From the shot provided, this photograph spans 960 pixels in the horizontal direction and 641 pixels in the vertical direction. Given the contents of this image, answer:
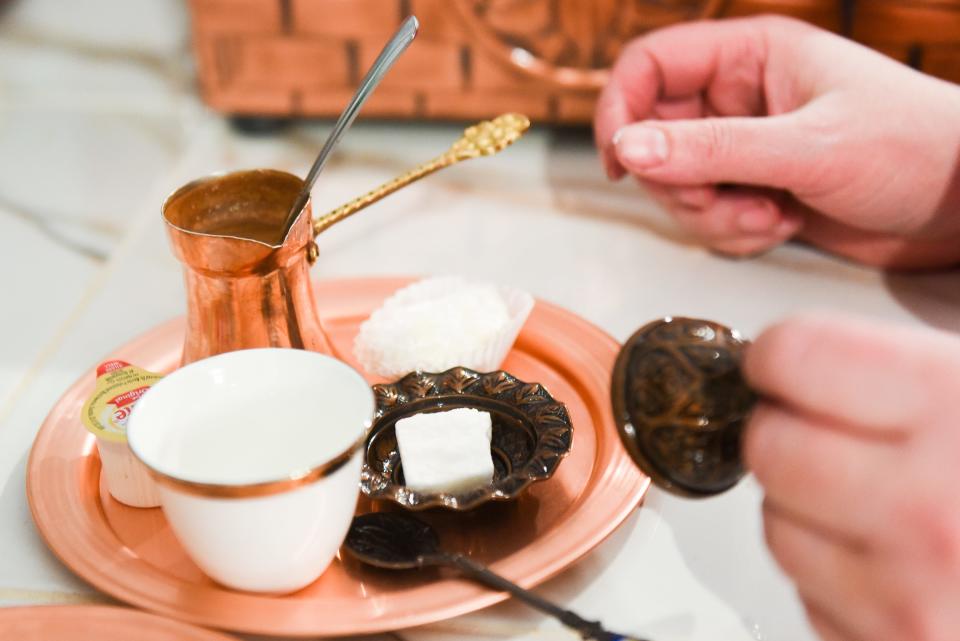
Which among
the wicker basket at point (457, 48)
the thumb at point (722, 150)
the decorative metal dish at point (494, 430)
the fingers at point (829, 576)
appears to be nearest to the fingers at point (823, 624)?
the fingers at point (829, 576)

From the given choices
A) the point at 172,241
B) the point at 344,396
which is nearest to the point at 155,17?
the point at 172,241

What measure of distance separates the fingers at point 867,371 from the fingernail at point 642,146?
44 cm

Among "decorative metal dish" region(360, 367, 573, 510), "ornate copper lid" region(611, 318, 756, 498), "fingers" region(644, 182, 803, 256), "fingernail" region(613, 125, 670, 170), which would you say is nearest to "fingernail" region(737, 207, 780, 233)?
"fingers" region(644, 182, 803, 256)

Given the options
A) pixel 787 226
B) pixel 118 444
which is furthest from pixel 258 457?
pixel 787 226

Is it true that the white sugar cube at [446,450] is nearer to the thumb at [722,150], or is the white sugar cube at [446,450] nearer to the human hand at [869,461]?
the human hand at [869,461]

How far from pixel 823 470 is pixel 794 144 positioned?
1.55 feet

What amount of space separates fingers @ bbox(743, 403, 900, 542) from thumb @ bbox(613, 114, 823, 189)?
44cm

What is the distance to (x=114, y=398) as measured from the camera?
564 millimetres

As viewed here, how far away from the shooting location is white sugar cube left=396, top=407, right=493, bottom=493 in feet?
1.71

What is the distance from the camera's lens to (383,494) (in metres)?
0.51

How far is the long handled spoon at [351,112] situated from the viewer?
569 mm

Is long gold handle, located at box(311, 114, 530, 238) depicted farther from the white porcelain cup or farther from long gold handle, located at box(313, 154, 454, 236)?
the white porcelain cup

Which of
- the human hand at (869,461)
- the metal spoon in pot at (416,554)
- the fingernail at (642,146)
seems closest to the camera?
the human hand at (869,461)

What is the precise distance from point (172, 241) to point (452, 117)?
0.56 m
